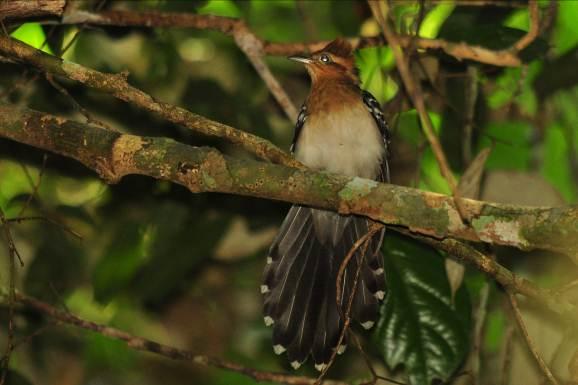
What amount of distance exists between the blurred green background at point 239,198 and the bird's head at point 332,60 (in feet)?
0.65

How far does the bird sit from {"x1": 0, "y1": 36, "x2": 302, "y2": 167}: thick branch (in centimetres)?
91

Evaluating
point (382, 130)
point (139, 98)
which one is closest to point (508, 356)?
point (382, 130)

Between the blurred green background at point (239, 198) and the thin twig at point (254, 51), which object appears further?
the thin twig at point (254, 51)

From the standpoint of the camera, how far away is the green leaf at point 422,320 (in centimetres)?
401

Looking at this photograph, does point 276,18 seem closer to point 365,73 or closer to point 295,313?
point 365,73

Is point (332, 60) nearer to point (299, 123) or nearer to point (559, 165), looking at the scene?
point (299, 123)

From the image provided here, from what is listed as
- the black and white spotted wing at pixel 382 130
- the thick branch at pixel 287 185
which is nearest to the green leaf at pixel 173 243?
the black and white spotted wing at pixel 382 130

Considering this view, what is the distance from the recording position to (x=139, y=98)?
10.6 feet

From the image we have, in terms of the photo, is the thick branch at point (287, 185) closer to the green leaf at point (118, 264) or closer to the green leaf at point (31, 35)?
the green leaf at point (118, 264)

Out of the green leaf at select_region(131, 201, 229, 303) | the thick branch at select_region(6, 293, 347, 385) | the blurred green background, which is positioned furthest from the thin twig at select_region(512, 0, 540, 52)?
the green leaf at select_region(131, 201, 229, 303)

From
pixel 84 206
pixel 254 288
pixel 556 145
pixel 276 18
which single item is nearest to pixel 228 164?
pixel 84 206

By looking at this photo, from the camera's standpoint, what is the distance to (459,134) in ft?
15.6

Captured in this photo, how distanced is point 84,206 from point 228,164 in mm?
2303

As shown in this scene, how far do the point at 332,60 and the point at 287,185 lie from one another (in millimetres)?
2148
